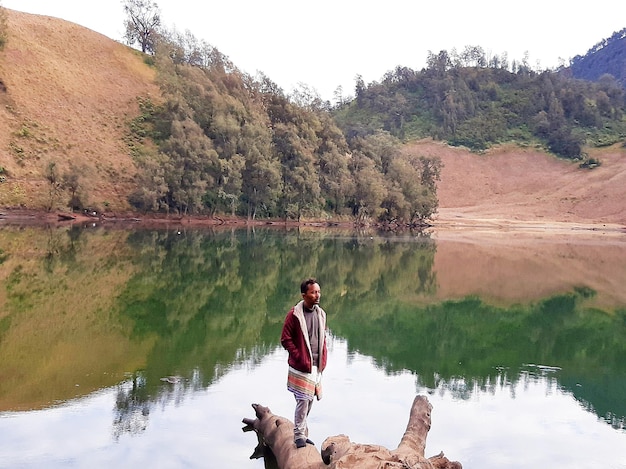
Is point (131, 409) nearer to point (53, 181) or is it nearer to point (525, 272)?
point (525, 272)

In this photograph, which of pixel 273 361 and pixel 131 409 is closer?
pixel 131 409

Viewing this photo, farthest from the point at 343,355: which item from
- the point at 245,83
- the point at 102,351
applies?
the point at 245,83

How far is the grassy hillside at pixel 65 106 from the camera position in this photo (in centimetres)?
6431

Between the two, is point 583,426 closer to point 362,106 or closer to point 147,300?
point 147,300

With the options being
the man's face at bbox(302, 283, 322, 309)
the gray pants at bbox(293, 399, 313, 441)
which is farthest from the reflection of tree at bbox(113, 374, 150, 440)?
the man's face at bbox(302, 283, 322, 309)

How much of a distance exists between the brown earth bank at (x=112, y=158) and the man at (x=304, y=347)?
55451 millimetres

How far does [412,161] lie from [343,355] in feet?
245

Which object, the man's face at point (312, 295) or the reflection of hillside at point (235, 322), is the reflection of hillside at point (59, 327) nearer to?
the reflection of hillside at point (235, 322)

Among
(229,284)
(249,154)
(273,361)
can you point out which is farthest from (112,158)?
(273,361)

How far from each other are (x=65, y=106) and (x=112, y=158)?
11590 millimetres

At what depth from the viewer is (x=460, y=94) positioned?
5610 inches

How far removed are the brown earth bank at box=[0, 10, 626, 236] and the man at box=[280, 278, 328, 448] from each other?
182 feet

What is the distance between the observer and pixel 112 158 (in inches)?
3004

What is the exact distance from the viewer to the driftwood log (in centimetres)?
605
